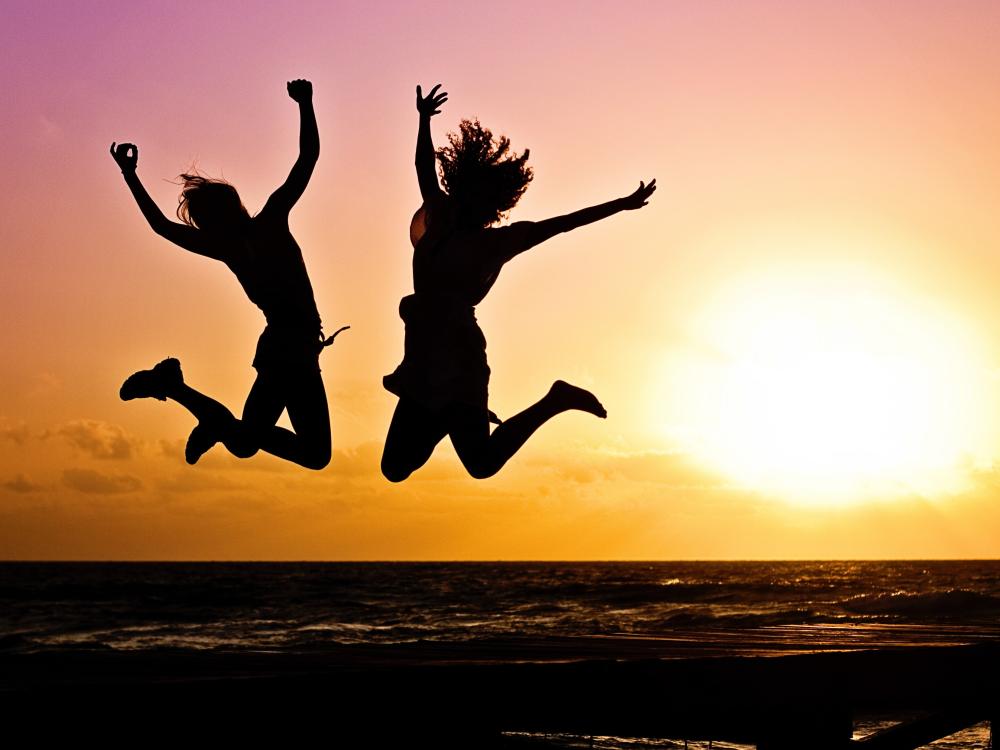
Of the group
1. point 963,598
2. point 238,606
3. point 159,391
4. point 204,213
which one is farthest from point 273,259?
point 238,606

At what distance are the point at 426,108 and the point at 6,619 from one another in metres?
34.7

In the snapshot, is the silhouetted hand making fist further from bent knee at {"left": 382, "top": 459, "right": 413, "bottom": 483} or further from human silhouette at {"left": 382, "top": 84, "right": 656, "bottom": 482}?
bent knee at {"left": 382, "top": 459, "right": 413, "bottom": 483}

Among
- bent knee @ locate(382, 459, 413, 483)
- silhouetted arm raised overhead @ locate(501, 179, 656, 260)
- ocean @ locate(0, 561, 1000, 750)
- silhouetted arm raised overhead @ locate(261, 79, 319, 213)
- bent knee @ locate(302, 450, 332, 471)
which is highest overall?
silhouetted arm raised overhead @ locate(261, 79, 319, 213)

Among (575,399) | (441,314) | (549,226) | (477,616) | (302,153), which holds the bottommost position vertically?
(477,616)

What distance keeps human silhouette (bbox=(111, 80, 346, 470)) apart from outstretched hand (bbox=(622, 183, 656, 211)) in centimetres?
160

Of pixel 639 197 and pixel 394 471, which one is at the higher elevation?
pixel 639 197

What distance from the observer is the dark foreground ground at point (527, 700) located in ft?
11.4

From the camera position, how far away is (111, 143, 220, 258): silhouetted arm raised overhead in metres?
5.80

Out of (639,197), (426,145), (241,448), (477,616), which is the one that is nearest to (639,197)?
(639,197)

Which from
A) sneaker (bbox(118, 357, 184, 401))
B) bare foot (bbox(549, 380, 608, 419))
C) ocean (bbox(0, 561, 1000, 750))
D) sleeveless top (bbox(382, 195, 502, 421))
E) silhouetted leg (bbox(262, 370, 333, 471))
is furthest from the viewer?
ocean (bbox(0, 561, 1000, 750))

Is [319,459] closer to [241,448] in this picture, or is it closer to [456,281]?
[241,448]

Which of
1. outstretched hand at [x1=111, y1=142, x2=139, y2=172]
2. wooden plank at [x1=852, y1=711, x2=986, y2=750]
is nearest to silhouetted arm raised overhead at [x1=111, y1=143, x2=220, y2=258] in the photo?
outstretched hand at [x1=111, y1=142, x2=139, y2=172]

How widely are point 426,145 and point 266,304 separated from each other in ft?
3.80

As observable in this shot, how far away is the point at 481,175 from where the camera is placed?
5.91 metres
